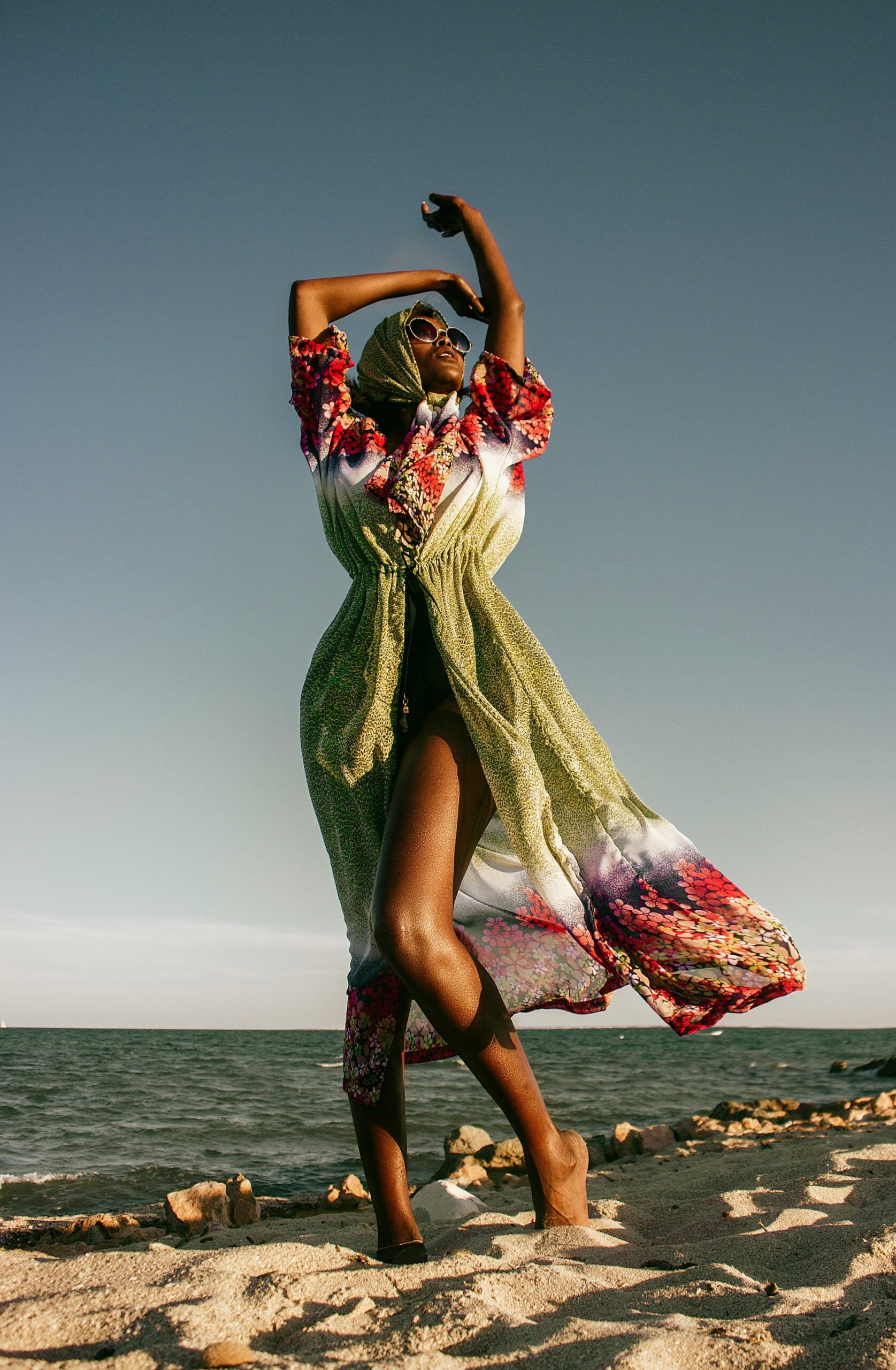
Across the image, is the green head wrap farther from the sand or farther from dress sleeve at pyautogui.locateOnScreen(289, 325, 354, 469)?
the sand

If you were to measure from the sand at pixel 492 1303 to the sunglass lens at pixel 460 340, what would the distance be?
7.71 feet

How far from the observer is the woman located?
2018mm

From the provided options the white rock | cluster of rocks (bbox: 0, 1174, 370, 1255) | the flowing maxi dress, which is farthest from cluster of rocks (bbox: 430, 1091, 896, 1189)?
the flowing maxi dress

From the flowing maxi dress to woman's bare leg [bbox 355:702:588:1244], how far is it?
4.9 inches

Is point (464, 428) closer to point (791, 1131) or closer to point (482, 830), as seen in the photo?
point (482, 830)

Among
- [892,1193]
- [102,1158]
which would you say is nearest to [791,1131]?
[892,1193]

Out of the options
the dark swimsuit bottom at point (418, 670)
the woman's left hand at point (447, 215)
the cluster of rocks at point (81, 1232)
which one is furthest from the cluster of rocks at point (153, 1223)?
the woman's left hand at point (447, 215)

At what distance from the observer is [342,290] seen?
277 centimetres

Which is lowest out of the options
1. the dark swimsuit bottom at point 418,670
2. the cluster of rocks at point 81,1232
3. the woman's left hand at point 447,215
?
the cluster of rocks at point 81,1232

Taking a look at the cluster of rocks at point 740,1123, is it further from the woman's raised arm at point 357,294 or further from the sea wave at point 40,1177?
the woman's raised arm at point 357,294

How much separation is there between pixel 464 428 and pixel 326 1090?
1369cm

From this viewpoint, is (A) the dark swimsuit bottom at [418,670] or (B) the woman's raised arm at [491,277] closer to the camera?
(A) the dark swimsuit bottom at [418,670]

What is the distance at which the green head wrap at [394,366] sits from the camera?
267 cm

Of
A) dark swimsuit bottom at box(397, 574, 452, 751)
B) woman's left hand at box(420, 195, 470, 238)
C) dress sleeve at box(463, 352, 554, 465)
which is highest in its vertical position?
woman's left hand at box(420, 195, 470, 238)
